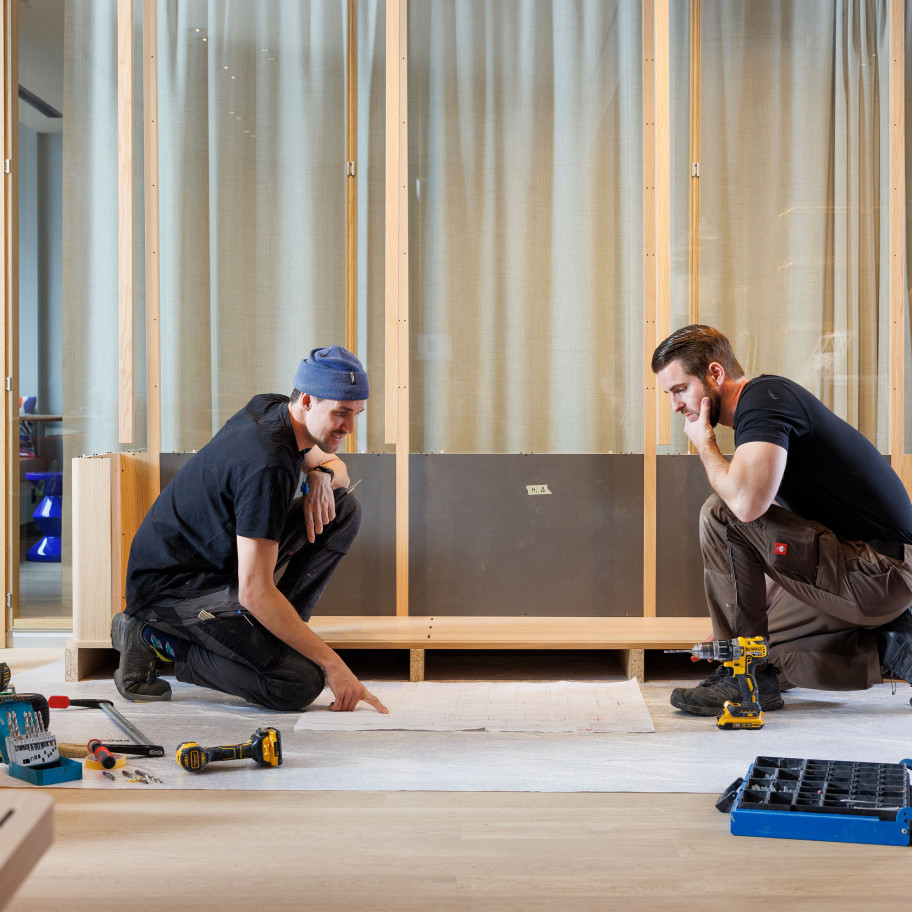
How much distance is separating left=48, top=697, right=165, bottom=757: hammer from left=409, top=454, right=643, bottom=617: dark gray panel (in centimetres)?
122

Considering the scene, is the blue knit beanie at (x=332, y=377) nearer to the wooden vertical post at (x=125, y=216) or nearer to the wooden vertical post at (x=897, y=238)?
the wooden vertical post at (x=125, y=216)

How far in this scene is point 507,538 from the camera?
3537 mm

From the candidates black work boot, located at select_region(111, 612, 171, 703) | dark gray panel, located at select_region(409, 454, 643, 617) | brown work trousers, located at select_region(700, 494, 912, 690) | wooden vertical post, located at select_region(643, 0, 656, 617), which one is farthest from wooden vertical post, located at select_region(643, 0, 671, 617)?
black work boot, located at select_region(111, 612, 171, 703)

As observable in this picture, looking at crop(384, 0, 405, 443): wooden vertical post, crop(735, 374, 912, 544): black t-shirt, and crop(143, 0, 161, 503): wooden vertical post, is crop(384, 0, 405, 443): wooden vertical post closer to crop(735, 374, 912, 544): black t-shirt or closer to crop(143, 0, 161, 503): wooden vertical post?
crop(143, 0, 161, 503): wooden vertical post

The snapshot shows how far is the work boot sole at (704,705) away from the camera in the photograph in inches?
104

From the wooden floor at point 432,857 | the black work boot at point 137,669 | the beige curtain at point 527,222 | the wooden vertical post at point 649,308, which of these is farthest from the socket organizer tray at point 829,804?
the beige curtain at point 527,222

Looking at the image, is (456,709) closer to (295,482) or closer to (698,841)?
(295,482)

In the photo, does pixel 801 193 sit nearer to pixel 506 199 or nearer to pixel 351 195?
pixel 506 199

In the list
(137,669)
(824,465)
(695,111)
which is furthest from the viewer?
(695,111)

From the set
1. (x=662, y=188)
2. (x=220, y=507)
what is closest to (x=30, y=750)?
(x=220, y=507)

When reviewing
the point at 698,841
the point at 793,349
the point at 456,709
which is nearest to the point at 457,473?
the point at 456,709

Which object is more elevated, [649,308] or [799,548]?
[649,308]

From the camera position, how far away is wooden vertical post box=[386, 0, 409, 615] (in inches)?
133

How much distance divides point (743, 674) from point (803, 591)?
11.6 inches
